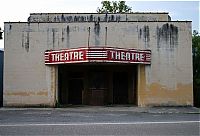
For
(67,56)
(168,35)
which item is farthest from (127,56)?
(67,56)

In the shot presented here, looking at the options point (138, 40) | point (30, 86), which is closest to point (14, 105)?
point (30, 86)

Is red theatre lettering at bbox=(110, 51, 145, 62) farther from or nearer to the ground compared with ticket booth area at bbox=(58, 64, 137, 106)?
farther from the ground

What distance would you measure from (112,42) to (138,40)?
1.74 metres

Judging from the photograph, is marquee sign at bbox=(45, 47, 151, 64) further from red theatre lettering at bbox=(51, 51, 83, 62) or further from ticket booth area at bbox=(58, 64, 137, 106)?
ticket booth area at bbox=(58, 64, 137, 106)

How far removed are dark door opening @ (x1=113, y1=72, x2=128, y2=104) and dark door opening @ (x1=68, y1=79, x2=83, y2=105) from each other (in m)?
2.58

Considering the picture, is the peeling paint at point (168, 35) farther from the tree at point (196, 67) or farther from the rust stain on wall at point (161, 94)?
the tree at point (196, 67)

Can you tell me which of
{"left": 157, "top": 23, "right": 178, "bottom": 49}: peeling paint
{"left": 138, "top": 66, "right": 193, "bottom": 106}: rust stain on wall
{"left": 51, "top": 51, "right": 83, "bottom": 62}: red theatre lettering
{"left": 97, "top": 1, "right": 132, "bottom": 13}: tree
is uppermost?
{"left": 97, "top": 1, "right": 132, "bottom": 13}: tree

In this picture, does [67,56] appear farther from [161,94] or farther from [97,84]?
[161,94]

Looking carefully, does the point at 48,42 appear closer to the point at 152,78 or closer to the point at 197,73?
the point at 152,78

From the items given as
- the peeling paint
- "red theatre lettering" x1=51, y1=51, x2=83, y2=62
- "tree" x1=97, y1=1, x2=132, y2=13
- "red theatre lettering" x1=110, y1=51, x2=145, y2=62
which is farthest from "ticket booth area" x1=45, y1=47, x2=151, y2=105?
"tree" x1=97, y1=1, x2=132, y2=13

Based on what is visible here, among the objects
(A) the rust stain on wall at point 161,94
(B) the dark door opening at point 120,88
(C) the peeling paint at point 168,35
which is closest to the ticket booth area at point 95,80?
(B) the dark door opening at point 120,88

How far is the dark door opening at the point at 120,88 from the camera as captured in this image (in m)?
30.0

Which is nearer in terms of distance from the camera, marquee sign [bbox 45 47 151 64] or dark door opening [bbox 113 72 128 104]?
marquee sign [bbox 45 47 151 64]

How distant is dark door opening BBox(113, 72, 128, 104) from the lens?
98.5ft
